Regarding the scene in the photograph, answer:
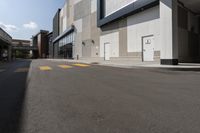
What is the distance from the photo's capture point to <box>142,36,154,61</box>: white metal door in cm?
1766

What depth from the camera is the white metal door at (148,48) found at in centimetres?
1766

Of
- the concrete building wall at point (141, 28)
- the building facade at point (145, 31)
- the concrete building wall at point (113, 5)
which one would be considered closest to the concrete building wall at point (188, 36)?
the building facade at point (145, 31)

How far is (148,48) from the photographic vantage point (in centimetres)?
1808

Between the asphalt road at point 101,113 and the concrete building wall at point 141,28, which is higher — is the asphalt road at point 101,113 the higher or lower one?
the lower one

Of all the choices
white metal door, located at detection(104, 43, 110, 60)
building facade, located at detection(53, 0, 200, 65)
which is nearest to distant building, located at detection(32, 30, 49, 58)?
building facade, located at detection(53, 0, 200, 65)

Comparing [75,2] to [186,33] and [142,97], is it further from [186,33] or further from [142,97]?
[142,97]

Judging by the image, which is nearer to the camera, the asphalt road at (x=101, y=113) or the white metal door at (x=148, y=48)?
the asphalt road at (x=101, y=113)

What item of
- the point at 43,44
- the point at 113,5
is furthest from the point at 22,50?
the point at 113,5

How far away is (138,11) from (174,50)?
7.34 meters

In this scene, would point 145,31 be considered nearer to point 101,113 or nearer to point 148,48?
point 148,48

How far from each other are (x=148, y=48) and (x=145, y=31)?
5.54 ft

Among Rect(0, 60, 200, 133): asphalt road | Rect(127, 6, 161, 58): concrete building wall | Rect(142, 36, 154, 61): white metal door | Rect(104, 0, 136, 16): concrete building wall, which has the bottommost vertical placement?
Rect(0, 60, 200, 133): asphalt road

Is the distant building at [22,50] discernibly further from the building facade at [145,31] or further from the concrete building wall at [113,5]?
the concrete building wall at [113,5]

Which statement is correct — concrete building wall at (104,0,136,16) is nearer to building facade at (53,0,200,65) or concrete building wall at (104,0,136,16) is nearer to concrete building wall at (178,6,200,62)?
building facade at (53,0,200,65)
